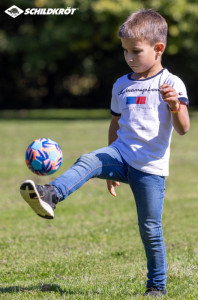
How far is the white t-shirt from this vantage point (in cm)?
459

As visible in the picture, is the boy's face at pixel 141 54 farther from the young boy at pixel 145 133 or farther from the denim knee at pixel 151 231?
the denim knee at pixel 151 231

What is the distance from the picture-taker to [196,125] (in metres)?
26.1

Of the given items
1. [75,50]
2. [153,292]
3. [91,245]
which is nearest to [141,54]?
[153,292]

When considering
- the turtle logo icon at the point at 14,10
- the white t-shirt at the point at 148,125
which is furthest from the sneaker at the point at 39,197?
the turtle logo icon at the point at 14,10

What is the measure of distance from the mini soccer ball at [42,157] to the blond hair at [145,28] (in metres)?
1.33

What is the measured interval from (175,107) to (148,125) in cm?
35

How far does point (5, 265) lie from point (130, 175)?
86.1 inches

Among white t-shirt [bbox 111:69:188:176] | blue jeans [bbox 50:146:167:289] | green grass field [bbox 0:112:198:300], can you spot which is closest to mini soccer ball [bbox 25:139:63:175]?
blue jeans [bbox 50:146:167:289]

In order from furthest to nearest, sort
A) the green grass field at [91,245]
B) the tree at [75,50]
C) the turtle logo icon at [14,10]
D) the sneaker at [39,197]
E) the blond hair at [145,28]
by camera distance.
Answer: the turtle logo icon at [14,10], the tree at [75,50], the green grass field at [91,245], the blond hair at [145,28], the sneaker at [39,197]

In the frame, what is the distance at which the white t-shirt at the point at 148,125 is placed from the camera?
459cm

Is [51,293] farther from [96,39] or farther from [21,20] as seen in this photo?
[21,20]

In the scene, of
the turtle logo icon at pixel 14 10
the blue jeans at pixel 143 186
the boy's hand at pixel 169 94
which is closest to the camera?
the boy's hand at pixel 169 94

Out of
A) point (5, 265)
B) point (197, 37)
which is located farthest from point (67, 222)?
point (197, 37)

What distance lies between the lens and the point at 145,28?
4.51 m
